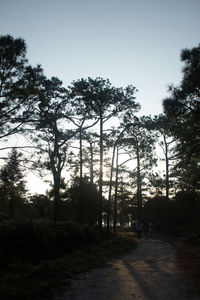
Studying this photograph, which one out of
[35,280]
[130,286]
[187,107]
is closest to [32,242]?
[35,280]

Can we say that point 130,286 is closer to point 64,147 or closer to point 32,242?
point 32,242

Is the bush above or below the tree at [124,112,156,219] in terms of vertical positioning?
below

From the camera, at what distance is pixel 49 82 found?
20484 mm

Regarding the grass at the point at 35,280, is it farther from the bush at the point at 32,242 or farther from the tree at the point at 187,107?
the tree at the point at 187,107

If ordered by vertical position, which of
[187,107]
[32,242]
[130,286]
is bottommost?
[130,286]

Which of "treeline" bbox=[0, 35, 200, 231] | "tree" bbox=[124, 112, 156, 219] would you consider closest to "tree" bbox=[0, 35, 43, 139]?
"treeline" bbox=[0, 35, 200, 231]

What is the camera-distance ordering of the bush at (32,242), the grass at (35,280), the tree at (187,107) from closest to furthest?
the grass at (35,280) → the bush at (32,242) → the tree at (187,107)

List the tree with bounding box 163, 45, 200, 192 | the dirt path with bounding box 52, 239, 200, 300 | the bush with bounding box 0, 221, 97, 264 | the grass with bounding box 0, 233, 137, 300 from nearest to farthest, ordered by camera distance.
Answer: the grass with bounding box 0, 233, 137, 300 < the dirt path with bounding box 52, 239, 200, 300 < the bush with bounding box 0, 221, 97, 264 < the tree with bounding box 163, 45, 200, 192

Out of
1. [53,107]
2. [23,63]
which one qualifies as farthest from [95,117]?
[23,63]

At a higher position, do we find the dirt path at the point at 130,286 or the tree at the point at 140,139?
the tree at the point at 140,139

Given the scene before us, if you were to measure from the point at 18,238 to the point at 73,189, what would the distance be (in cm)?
2347

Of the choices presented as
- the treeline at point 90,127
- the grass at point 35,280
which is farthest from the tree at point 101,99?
the grass at point 35,280

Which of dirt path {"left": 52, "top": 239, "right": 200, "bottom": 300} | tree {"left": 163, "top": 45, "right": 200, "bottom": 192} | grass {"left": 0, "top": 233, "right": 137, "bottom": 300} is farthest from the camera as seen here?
tree {"left": 163, "top": 45, "right": 200, "bottom": 192}

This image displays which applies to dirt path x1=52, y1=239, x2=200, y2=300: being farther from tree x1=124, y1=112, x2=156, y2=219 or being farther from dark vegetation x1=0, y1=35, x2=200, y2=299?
tree x1=124, y1=112, x2=156, y2=219
